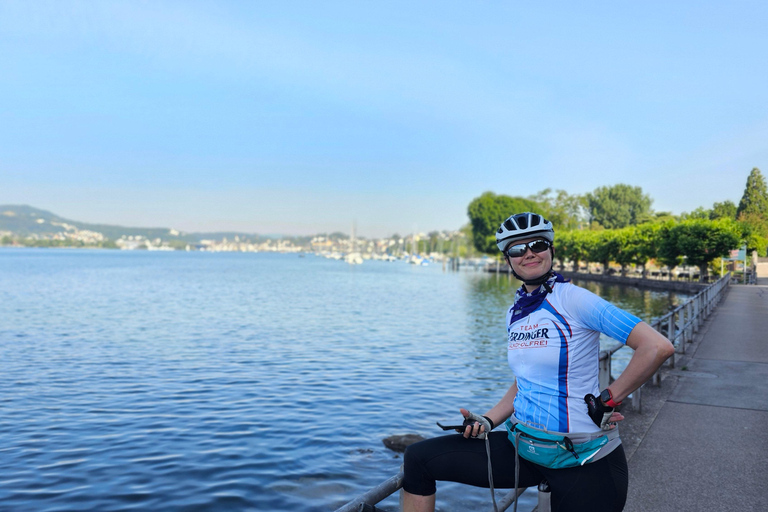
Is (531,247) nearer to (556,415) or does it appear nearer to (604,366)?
(556,415)

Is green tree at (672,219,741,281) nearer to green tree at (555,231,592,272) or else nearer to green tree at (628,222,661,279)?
green tree at (628,222,661,279)

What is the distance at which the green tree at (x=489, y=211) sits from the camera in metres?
112

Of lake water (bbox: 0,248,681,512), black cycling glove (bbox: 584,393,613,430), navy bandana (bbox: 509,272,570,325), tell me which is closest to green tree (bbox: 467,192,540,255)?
lake water (bbox: 0,248,681,512)

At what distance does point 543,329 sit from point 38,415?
46.2 feet

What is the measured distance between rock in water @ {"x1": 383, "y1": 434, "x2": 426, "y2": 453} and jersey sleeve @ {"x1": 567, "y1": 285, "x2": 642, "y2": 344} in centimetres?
902

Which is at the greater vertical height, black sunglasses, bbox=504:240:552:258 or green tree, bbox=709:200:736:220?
green tree, bbox=709:200:736:220

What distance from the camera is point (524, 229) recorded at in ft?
10.6

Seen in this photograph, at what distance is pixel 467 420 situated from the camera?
10.2ft

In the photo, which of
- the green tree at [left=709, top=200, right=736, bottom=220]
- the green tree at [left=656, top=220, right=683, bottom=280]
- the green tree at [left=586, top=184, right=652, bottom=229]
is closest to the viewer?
the green tree at [left=656, top=220, right=683, bottom=280]

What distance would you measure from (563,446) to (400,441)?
9002 mm

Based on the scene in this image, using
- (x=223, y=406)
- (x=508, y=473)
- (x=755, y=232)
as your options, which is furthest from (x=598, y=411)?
(x=755, y=232)

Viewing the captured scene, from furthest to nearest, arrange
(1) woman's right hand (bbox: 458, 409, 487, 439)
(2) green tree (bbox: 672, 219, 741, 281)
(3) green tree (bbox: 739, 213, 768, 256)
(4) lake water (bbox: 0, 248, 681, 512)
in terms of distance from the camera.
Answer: (3) green tree (bbox: 739, 213, 768, 256), (2) green tree (bbox: 672, 219, 741, 281), (4) lake water (bbox: 0, 248, 681, 512), (1) woman's right hand (bbox: 458, 409, 487, 439)

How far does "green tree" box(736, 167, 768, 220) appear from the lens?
110 m

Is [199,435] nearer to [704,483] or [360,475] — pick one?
[360,475]
